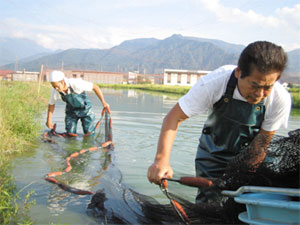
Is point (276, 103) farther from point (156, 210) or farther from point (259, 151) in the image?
point (156, 210)

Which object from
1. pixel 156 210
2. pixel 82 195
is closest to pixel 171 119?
pixel 156 210

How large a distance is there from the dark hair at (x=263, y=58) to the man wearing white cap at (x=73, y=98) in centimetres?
454

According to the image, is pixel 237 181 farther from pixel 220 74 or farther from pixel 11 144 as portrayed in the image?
pixel 11 144

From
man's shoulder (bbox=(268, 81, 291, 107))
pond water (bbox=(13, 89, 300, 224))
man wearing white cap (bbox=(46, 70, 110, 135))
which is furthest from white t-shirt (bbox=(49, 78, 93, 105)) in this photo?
man's shoulder (bbox=(268, 81, 291, 107))

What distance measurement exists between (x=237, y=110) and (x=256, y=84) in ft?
1.40

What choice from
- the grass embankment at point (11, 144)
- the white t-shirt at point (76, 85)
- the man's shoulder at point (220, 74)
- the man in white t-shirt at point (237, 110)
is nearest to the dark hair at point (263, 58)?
the man in white t-shirt at point (237, 110)

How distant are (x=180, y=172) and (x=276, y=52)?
11.6 feet

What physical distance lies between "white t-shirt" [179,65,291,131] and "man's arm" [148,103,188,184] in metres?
0.09

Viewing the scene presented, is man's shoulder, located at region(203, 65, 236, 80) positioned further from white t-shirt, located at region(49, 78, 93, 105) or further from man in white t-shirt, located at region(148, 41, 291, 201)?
white t-shirt, located at region(49, 78, 93, 105)

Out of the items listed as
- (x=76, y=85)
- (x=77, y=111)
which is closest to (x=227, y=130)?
(x=76, y=85)

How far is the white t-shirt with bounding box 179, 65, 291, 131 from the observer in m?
2.36

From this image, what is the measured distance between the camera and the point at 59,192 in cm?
375

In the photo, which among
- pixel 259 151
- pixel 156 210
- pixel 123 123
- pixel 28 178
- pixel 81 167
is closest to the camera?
pixel 259 151

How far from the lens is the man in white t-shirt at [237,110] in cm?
210
